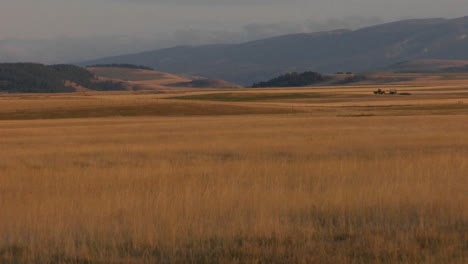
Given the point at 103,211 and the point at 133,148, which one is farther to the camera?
the point at 133,148

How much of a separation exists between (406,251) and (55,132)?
37.6m

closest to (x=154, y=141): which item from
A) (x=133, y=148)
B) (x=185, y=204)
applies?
(x=133, y=148)

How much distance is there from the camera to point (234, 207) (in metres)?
13.1

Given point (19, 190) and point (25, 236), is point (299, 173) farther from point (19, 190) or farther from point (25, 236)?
point (25, 236)

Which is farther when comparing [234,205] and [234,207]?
[234,205]

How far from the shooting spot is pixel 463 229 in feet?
34.9

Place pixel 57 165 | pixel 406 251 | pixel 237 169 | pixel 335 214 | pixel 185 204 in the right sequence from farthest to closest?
pixel 57 165
pixel 237 169
pixel 185 204
pixel 335 214
pixel 406 251

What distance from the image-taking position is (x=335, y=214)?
480 inches

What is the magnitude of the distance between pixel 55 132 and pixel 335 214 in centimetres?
3455

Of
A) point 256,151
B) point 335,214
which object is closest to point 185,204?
point 335,214

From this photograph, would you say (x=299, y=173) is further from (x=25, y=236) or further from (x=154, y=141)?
(x=154, y=141)

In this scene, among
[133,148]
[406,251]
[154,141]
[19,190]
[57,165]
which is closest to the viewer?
[406,251]

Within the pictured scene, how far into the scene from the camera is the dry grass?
936 centimetres

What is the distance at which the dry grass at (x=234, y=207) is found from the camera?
9359mm
